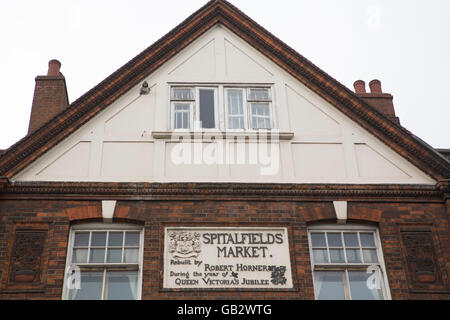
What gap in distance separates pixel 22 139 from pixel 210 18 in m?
5.64

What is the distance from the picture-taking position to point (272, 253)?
1231 centimetres

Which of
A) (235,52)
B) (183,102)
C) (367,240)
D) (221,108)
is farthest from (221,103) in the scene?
(367,240)

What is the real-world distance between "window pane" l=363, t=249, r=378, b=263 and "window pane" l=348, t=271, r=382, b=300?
0.30 metres

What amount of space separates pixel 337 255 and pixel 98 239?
4921 millimetres

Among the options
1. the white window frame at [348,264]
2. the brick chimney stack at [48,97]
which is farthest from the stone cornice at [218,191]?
the brick chimney stack at [48,97]

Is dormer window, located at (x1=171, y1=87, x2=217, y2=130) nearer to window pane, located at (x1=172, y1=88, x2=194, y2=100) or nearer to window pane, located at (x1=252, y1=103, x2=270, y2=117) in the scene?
window pane, located at (x1=172, y1=88, x2=194, y2=100)

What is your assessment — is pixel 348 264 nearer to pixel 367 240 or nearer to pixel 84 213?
pixel 367 240

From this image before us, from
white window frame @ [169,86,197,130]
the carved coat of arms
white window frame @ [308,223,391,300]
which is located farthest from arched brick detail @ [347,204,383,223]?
white window frame @ [169,86,197,130]

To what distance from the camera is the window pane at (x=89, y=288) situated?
38.9 feet

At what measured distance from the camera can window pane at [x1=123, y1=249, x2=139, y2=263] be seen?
12305mm

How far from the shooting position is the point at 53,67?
16.5 meters

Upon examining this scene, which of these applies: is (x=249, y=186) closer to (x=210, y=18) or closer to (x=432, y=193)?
(x=432, y=193)

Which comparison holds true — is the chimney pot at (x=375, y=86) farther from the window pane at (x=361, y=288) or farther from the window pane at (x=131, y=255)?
the window pane at (x=131, y=255)

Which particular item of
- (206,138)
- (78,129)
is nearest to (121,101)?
(78,129)
